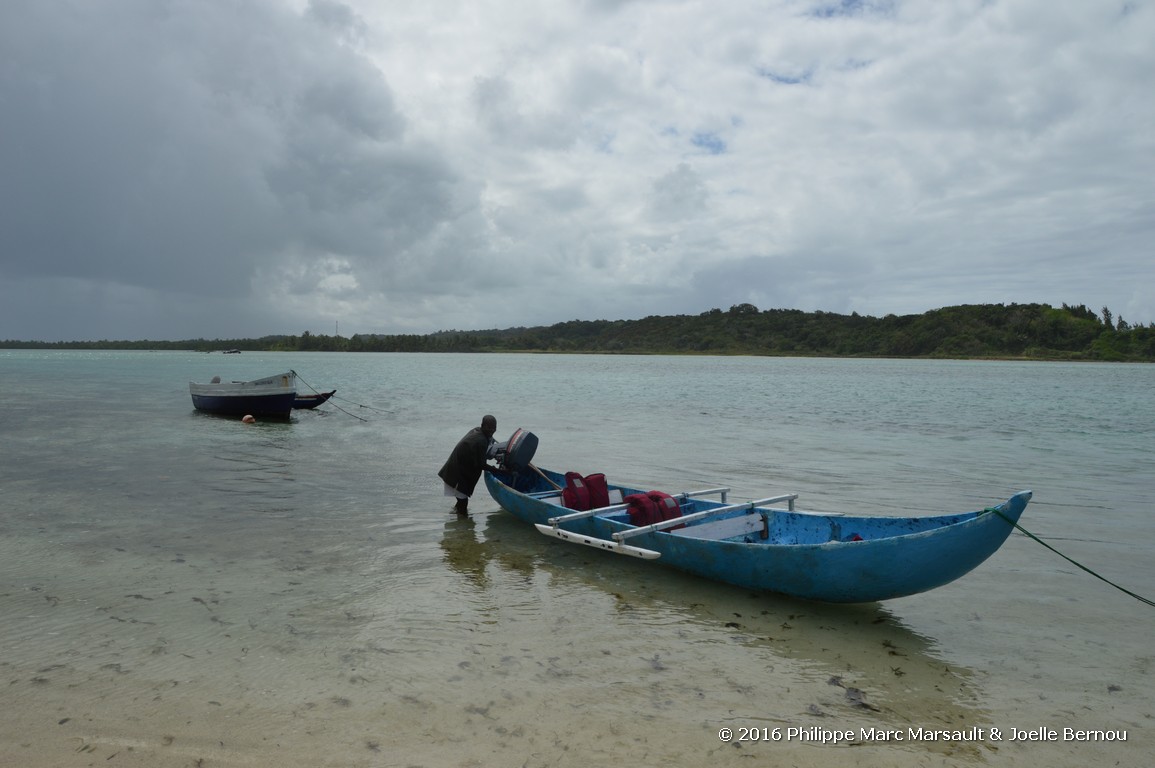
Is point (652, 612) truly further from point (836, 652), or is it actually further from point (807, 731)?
point (807, 731)

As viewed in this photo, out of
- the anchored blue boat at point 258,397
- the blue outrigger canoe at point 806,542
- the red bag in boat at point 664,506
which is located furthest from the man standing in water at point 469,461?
the anchored blue boat at point 258,397

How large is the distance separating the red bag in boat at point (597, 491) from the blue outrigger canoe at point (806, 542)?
702mm

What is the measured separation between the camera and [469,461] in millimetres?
12133

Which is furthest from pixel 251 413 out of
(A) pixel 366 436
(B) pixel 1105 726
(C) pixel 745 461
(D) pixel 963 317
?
(D) pixel 963 317

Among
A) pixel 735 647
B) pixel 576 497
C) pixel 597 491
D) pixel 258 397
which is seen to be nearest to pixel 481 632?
pixel 735 647

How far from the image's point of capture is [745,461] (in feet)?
65.5

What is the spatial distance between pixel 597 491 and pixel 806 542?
127 inches

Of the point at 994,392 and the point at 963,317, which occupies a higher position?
the point at 963,317

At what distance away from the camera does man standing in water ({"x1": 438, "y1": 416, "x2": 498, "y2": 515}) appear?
39.7ft

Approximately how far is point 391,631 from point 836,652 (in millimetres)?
4272

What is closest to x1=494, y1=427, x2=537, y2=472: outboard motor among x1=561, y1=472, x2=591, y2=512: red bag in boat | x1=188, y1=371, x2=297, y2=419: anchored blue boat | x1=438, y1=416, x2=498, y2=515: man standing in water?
x1=438, y1=416, x2=498, y2=515: man standing in water

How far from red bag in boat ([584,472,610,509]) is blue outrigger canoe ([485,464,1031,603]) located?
2.30 ft

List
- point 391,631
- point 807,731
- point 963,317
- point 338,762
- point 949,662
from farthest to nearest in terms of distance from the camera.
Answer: point 963,317, point 391,631, point 949,662, point 807,731, point 338,762

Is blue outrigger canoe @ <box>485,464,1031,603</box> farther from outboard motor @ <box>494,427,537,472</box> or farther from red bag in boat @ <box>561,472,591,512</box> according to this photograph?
outboard motor @ <box>494,427,537,472</box>
